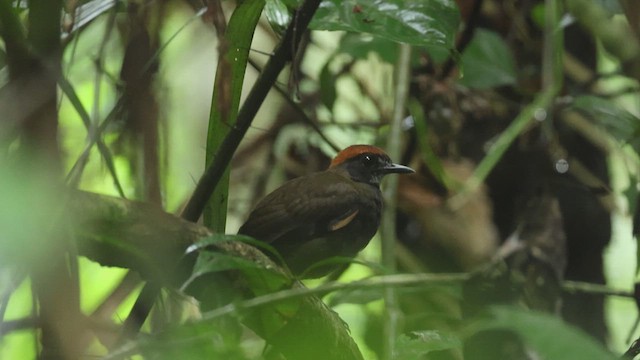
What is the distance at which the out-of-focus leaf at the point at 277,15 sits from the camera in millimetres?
2104

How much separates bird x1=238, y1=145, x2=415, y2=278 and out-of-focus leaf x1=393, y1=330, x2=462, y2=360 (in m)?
1.42

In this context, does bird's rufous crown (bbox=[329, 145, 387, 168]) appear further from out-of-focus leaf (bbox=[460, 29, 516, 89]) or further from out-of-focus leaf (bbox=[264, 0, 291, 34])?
out-of-focus leaf (bbox=[264, 0, 291, 34])

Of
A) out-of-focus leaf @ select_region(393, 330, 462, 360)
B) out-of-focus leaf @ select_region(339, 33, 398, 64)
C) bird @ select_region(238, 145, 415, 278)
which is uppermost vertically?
out-of-focus leaf @ select_region(393, 330, 462, 360)

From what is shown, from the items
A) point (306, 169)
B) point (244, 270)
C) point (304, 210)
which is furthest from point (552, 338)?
point (306, 169)

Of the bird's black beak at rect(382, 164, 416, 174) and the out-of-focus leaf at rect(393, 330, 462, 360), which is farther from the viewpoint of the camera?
the bird's black beak at rect(382, 164, 416, 174)

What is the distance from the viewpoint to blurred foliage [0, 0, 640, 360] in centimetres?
124

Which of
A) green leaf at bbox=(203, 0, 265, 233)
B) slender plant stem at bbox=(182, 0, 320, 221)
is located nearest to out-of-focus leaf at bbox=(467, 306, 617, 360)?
slender plant stem at bbox=(182, 0, 320, 221)

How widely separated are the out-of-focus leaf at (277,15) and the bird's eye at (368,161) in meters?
1.97

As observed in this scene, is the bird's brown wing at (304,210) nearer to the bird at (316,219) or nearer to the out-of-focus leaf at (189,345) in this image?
the bird at (316,219)

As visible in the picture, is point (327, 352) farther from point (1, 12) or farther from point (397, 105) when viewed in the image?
point (397, 105)

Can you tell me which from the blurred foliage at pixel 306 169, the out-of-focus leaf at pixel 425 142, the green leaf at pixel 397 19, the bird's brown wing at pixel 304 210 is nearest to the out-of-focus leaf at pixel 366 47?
the blurred foliage at pixel 306 169

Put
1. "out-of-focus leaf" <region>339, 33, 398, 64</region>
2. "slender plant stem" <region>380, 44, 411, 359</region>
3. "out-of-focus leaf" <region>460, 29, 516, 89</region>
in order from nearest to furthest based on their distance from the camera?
"slender plant stem" <region>380, 44, 411, 359</region>
"out-of-focus leaf" <region>339, 33, 398, 64</region>
"out-of-focus leaf" <region>460, 29, 516, 89</region>

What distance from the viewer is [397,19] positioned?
2453 mm

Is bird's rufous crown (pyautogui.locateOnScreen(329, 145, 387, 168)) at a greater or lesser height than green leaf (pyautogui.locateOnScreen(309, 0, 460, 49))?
lesser
